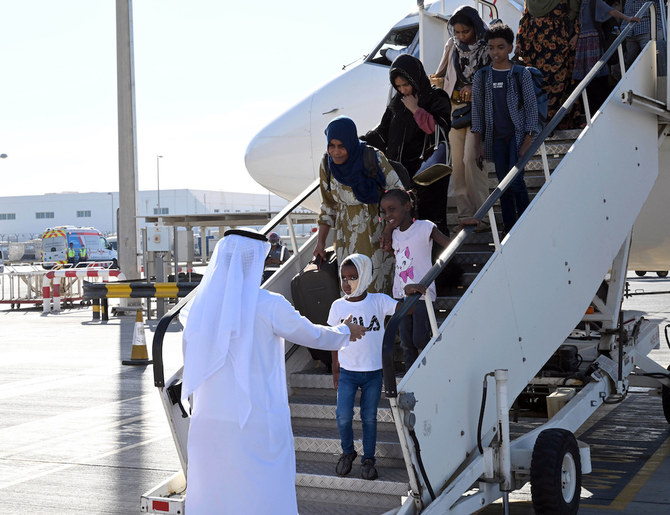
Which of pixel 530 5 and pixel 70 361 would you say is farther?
pixel 70 361

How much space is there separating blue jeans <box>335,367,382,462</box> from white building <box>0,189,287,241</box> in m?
108

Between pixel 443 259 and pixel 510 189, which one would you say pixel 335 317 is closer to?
pixel 443 259

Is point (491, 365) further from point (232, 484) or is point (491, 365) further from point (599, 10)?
point (599, 10)

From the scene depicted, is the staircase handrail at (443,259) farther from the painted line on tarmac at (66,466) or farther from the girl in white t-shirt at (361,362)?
the painted line on tarmac at (66,466)

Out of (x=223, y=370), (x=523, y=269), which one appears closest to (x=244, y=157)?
(x=523, y=269)

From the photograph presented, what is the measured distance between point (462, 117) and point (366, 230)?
151 centimetres

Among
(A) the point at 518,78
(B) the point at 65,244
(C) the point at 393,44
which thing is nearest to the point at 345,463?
(A) the point at 518,78

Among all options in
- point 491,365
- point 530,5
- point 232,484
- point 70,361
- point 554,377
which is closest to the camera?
point 232,484

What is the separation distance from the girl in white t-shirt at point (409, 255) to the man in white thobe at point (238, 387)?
1.57m

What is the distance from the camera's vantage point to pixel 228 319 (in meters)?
3.91

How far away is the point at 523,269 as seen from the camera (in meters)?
5.46

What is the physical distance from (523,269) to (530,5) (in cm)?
331

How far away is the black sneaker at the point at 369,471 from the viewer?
500cm

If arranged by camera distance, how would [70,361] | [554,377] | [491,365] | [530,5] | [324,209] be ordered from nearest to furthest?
1. [491,365]
2. [324,209]
3. [554,377]
4. [530,5]
5. [70,361]
